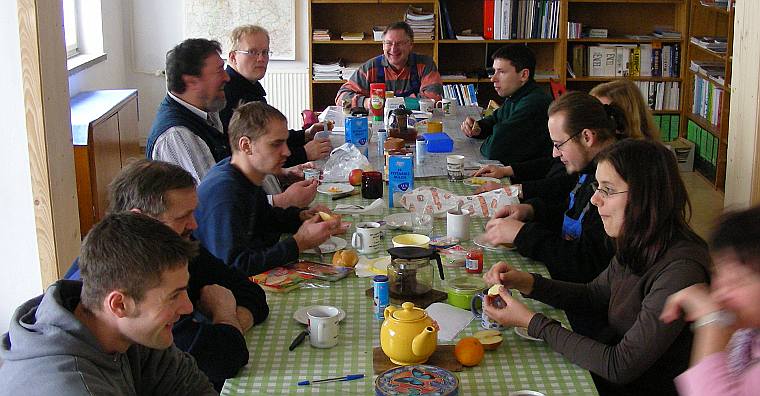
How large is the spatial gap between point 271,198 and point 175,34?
14.9 feet

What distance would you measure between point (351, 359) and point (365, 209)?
53.6 inches

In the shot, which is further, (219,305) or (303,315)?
(303,315)

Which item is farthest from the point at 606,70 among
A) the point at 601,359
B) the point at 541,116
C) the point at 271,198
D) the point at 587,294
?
the point at 601,359

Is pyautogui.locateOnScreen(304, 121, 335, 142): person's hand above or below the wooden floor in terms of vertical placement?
above

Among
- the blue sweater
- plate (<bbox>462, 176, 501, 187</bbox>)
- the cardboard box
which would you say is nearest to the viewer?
the blue sweater

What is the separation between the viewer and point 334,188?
12.6 feet

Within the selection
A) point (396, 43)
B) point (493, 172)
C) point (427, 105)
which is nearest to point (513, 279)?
point (493, 172)

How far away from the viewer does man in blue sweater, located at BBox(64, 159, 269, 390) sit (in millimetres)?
2133

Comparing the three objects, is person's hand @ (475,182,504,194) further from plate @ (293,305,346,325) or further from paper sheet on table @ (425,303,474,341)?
plate @ (293,305,346,325)

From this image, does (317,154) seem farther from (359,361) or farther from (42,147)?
(359,361)

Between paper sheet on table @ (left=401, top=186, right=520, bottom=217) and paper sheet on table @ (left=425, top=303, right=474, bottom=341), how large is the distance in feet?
3.28

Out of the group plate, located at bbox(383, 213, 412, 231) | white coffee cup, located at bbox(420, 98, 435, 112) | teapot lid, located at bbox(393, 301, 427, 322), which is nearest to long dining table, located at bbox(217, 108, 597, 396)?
teapot lid, located at bbox(393, 301, 427, 322)

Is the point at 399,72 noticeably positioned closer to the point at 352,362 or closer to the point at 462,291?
the point at 462,291

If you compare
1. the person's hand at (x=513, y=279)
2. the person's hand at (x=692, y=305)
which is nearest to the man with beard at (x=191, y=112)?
the person's hand at (x=513, y=279)
